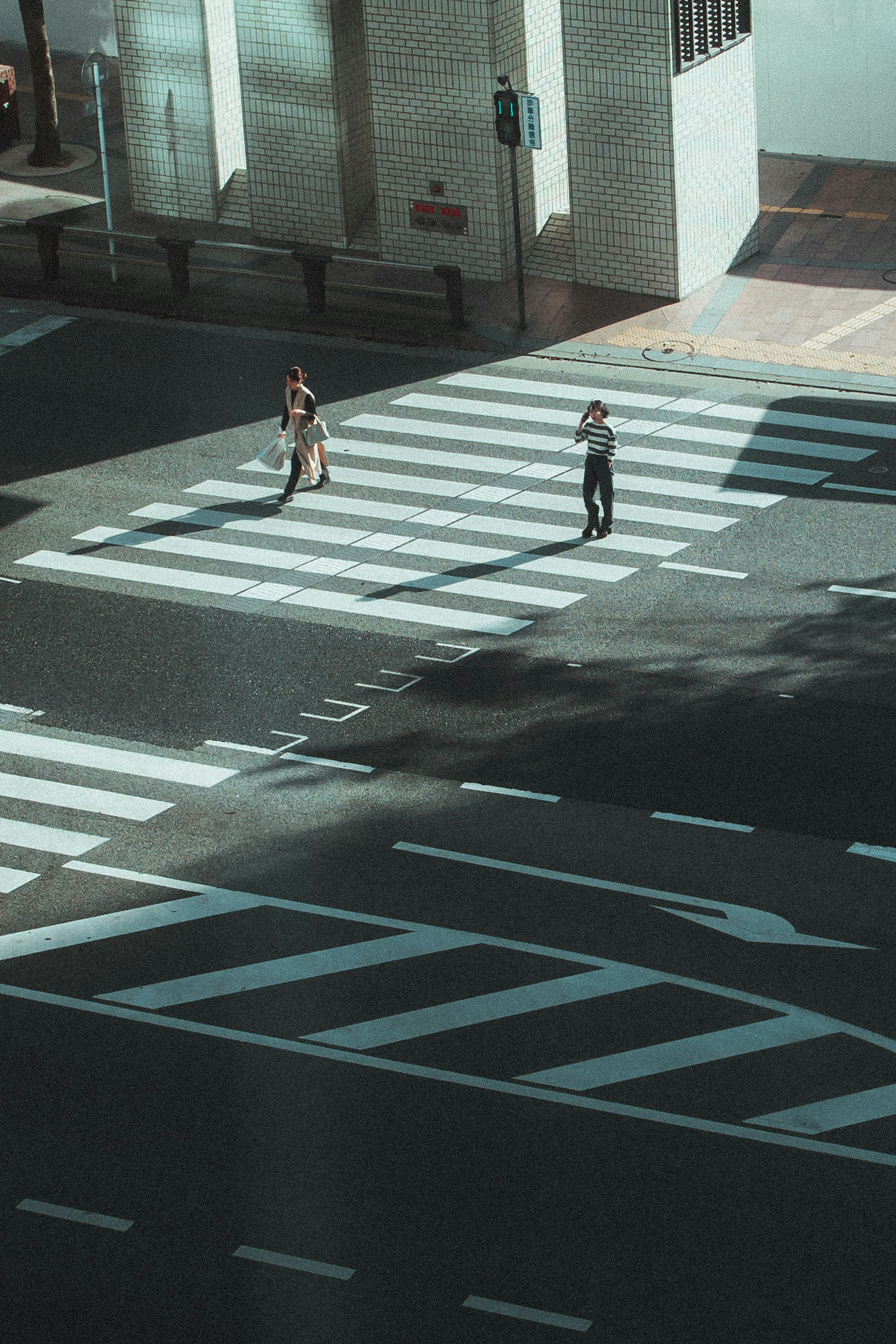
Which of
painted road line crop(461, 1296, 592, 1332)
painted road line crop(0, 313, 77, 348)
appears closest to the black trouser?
painted road line crop(0, 313, 77, 348)

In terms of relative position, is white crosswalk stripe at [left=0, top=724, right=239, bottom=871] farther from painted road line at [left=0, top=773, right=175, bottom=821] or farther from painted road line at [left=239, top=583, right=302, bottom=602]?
painted road line at [left=239, top=583, right=302, bottom=602]

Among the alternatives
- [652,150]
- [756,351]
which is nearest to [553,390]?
[756,351]

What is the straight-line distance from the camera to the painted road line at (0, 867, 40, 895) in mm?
13570

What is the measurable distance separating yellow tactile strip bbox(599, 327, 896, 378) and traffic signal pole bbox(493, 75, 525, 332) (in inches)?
61.8

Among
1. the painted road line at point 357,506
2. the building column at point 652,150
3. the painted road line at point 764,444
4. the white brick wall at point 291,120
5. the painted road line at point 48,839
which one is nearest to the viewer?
the painted road line at point 48,839

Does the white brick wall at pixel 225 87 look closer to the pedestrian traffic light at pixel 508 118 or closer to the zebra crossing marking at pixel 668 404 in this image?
the pedestrian traffic light at pixel 508 118

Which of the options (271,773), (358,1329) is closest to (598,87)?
(271,773)

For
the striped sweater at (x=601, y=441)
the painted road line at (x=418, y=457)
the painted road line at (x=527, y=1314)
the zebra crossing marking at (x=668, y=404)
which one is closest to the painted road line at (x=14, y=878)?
the painted road line at (x=527, y=1314)

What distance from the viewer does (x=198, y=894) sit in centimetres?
1339

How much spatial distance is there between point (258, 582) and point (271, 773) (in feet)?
12.2

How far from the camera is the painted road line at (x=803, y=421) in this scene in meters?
21.0

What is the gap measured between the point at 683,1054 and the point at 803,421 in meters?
11.6

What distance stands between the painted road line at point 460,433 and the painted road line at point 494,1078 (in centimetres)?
941

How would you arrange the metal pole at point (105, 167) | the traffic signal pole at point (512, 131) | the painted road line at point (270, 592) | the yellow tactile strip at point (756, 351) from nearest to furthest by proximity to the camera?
the painted road line at point (270, 592) → the yellow tactile strip at point (756, 351) → the traffic signal pole at point (512, 131) → the metal pole at point (105, 167)
